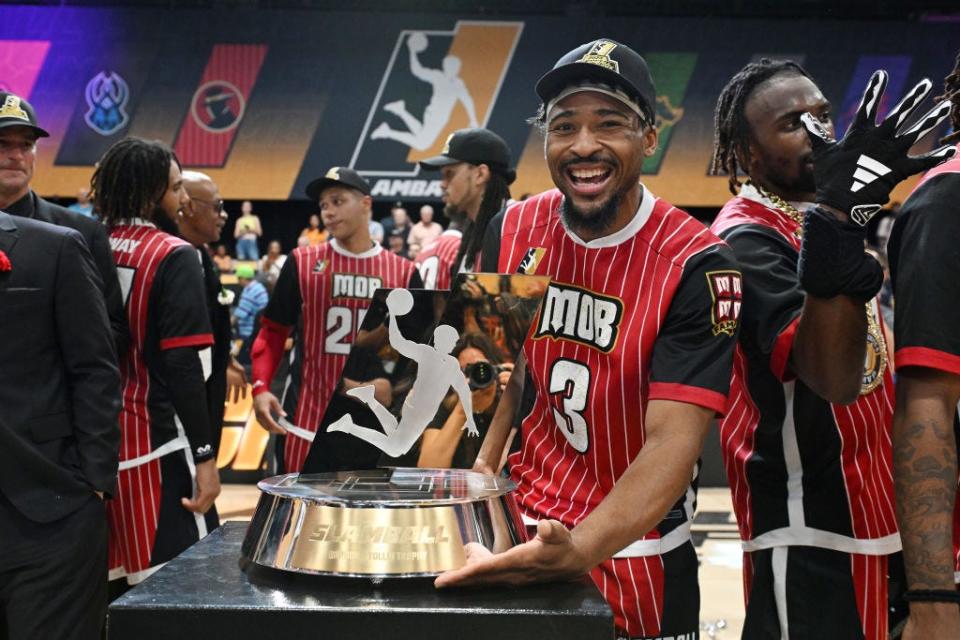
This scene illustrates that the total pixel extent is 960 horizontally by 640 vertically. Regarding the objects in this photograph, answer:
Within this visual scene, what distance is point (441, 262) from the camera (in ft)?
16.1

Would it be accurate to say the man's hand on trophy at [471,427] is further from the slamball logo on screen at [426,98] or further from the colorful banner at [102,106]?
the colorful banner at [102,106]

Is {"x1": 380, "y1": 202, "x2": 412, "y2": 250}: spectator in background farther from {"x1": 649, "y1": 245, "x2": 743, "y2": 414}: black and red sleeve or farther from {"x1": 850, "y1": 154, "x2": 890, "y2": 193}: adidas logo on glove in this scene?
{"x1": 850, "y1": 154, "x2": 890, "y2": 193}: adidas logo on glove

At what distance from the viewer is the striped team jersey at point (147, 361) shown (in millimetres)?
3623

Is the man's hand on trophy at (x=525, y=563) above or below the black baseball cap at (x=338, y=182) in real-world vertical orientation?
below

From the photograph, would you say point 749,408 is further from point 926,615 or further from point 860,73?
point 860,73

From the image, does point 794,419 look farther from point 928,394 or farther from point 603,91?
point 603,91

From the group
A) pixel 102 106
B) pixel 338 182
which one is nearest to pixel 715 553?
pixel 338 182

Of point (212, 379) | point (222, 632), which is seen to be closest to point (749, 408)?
point (222, 632)

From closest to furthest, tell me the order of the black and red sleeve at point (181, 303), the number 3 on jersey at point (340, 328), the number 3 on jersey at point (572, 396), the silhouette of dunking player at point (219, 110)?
the number 3 on jersey at point (572, 396) < the black and red sleeve at point (181, 303) < the number 3 on jersey at point (340, 328) < the silhouette of dunking player at point (219, 110)

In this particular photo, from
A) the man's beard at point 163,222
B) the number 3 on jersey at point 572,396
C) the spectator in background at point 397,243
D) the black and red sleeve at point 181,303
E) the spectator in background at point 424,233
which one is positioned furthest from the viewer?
the spectator in background at point 397,243

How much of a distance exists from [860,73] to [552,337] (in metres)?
16.4

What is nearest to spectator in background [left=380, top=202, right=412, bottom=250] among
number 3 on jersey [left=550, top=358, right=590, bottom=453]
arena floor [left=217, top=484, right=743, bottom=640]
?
arena floor [left=217, top=484, right=743, bottom=640]

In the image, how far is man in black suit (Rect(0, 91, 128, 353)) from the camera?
3404mm

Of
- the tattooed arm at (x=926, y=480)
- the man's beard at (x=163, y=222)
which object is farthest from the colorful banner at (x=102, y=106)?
the tattooed arm at (x=926, y=480)
